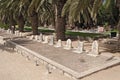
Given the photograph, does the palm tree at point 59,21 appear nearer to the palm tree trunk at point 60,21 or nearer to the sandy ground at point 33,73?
the palm tree trunk at point 60,21

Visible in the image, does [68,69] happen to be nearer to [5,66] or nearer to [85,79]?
[85,79]

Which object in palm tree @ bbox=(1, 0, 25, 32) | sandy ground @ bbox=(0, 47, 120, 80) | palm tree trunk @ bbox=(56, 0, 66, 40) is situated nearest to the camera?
sandy ground @ bbox=(0, 47, 120, 80)

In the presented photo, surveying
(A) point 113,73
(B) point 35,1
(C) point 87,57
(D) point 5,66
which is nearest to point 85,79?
(A) point 113,73

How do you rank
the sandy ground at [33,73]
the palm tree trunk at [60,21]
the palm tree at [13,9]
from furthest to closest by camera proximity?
the palm tree at [13,9] → the palm tree trunk at [60,21] → the sandy ground at [33,73]

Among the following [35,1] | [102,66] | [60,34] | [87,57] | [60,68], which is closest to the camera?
[102,66]

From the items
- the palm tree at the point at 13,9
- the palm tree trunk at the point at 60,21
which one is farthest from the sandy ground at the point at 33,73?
the palm tree at the point at 13,9

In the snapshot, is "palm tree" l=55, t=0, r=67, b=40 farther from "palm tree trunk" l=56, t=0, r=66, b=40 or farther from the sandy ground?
the sandy ground

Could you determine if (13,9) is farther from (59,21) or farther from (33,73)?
(33,73)

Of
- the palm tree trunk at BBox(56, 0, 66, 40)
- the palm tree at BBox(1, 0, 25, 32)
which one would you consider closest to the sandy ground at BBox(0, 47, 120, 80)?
the palm tree trunk at BBox(56, 0, 66, 40)

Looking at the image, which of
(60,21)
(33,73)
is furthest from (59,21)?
Answer: (33,73)

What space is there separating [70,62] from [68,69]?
80.8 inches

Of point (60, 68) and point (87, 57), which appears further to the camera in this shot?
point (87, 57)

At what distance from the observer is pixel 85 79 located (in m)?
11.7

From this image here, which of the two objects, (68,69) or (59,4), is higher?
(59,4)
